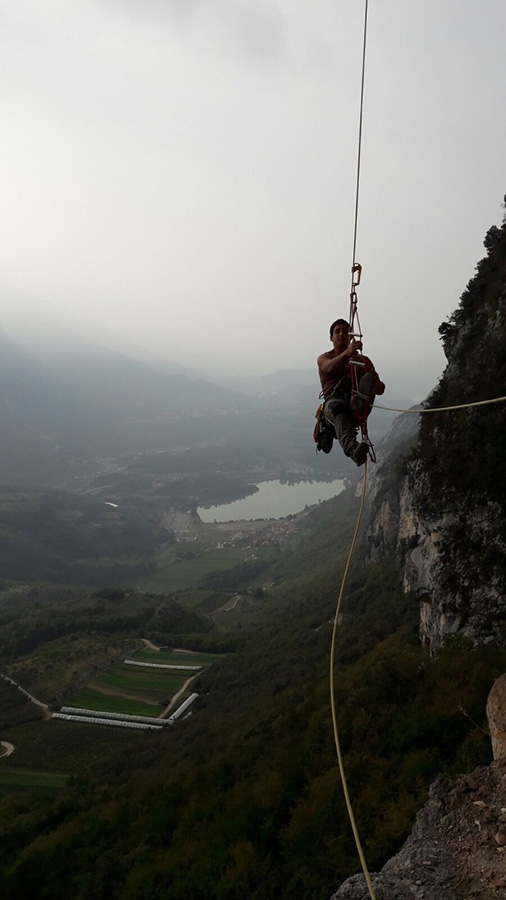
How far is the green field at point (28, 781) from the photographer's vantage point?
75.5 feet

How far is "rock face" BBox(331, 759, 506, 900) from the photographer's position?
436 centimetres

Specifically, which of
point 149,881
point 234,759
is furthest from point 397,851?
point 234,759

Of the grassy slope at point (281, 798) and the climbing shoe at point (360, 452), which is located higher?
the climbing shoe at point (360, 452)

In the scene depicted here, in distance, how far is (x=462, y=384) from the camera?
1282 cm

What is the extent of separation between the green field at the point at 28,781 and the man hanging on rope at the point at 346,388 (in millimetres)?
26263

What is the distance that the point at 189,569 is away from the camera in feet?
276

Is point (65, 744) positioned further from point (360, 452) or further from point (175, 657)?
point (360, 452)

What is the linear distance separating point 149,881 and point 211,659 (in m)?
31.4

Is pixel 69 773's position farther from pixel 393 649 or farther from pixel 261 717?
pixel 393 649

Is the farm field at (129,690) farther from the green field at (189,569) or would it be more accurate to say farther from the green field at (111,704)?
the green field at (189,569)

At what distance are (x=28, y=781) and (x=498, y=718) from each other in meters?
26.9

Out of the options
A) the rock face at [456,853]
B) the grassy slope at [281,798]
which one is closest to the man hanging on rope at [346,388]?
the rock face at [456,853]

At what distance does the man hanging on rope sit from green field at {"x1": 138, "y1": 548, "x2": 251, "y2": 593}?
74.0 metres

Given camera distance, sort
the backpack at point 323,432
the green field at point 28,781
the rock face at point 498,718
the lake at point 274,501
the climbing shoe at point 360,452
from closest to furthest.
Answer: the climbing shoe at point 360,452 → the rock face at point 498,718 → the backpack at point 323,432 → the green field at point 28,781 → the lake at point 274,501
